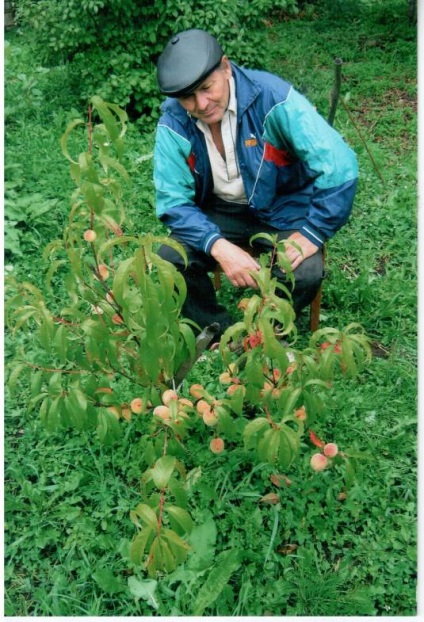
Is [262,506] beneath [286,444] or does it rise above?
beneath

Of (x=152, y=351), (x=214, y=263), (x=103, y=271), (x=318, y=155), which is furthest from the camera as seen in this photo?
(x=214, y=263)

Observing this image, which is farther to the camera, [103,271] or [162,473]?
[103,271]

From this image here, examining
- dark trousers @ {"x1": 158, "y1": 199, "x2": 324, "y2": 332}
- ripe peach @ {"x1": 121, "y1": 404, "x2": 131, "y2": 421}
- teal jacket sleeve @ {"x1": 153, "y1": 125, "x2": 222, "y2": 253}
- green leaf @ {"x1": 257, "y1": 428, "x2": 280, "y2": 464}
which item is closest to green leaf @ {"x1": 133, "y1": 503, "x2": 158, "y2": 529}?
→ green leaf @ {"x1": 257, "y1": 428, "x2": 280, "y2": 464}

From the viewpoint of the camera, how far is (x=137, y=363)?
2.16 meters

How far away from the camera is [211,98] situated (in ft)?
7.89

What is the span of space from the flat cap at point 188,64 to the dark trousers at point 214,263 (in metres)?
0.66

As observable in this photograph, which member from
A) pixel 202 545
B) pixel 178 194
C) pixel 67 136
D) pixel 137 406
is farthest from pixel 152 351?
pixel 178 194

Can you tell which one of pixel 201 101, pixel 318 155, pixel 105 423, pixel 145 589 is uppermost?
pixel 201 101

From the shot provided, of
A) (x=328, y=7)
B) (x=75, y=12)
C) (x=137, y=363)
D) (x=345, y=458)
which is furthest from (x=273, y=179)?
(x=328, y=7)

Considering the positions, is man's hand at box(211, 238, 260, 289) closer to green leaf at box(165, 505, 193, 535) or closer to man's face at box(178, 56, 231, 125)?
man's face at box(178, 56, 231, 125)

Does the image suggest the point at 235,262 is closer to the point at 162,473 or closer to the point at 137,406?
the point at 137,406

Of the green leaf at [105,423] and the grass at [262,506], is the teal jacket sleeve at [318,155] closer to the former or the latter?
the grass at [262,506]

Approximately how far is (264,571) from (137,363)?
0.82 m

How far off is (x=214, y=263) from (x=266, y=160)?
0.53 metres
